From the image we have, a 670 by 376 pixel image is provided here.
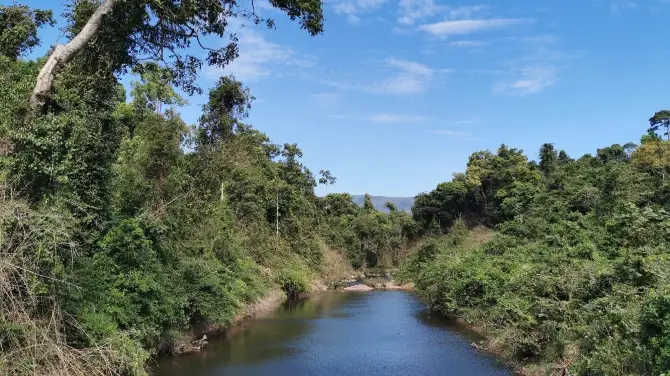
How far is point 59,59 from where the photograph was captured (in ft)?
33.0

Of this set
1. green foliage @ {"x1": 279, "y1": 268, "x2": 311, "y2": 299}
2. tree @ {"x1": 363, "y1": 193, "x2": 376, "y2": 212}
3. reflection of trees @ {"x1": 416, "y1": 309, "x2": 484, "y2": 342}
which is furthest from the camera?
tree @ {"x1": 363, "y1": 193, "x2": 376, "y2": 212}

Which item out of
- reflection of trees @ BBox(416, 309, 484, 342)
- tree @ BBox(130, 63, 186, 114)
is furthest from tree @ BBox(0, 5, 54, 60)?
reflection of trees @ BBox(416, 309, 484, 342)

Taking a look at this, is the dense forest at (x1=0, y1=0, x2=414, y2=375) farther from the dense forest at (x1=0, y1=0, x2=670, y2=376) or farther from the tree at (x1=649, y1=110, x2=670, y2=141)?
the tree at (x1=649, y1=110, x2=670, y2=141)

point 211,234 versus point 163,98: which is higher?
point 163,98

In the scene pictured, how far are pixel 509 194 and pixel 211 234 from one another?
94.5ft

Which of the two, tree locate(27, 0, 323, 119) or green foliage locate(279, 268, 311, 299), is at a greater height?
tree locate(27, 0, 323, 119)

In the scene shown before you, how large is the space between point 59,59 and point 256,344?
42.4ft

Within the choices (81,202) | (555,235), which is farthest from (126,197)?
(555,235)

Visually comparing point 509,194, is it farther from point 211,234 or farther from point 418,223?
point 211,234

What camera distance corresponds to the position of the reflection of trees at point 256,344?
1555 cm

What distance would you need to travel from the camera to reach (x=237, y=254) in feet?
88.1

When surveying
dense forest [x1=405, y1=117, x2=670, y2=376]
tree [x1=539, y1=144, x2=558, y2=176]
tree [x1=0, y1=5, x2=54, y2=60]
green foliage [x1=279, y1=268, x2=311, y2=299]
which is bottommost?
green foliage [x1=279, y1=268, x2=311, y2=299]

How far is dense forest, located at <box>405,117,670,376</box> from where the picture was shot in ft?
32.9

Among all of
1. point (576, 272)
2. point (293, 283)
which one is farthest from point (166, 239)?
point (293, 283)
